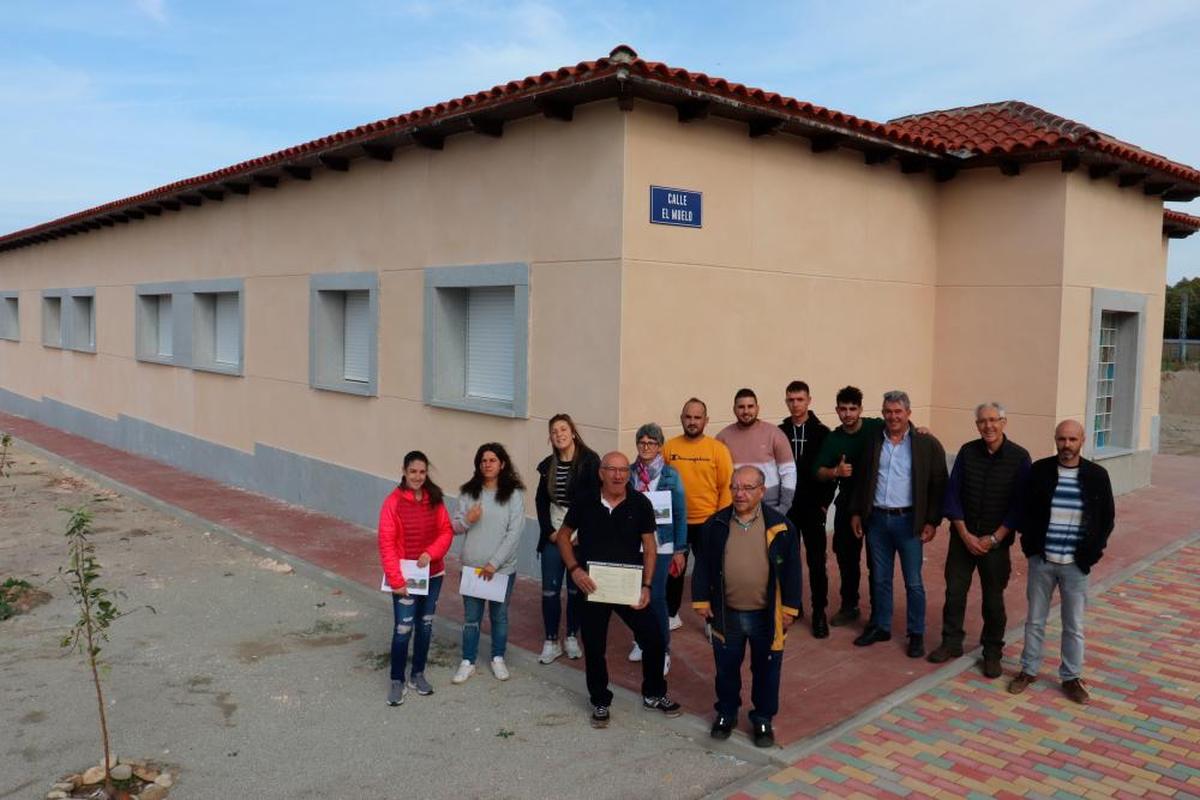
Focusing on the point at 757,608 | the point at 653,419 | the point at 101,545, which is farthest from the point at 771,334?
the point at 101,545

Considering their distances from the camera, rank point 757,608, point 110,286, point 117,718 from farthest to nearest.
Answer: point 110,286
point 117,718
point 757,608

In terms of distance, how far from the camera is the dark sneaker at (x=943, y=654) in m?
6.45

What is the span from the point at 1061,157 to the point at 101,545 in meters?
10.8

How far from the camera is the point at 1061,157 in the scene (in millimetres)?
9766

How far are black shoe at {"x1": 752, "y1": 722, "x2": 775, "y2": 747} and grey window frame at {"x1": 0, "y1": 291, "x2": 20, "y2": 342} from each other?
2485 cm

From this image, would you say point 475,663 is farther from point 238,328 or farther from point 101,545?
point 238,328

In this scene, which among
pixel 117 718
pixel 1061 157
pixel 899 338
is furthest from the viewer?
pixel 899 338

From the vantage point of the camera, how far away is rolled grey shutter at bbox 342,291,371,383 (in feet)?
36.9

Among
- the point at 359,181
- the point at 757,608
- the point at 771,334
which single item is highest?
the point at 359,181

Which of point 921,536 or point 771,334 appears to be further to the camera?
point 771,334

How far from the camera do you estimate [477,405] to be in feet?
30.3

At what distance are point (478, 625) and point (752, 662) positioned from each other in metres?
1.98

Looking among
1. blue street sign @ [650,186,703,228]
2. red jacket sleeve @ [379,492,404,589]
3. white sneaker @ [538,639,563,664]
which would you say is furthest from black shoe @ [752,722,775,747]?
blue street sign @ [650,186,703,228]

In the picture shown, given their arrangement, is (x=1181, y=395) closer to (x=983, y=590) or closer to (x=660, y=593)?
(x=983, y=590)
